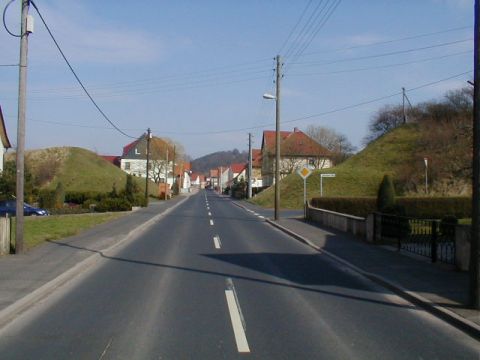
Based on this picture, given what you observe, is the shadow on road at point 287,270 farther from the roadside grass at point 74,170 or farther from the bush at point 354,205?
the roadside grass at point 74,170

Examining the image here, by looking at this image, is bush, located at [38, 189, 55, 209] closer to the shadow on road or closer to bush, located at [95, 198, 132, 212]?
bush, located at [95, 198, 132, 212]

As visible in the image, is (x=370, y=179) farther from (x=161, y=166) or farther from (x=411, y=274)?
(x=161, y=166)

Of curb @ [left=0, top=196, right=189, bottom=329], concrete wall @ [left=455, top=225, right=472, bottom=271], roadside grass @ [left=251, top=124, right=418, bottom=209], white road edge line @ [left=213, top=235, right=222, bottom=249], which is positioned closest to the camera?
curb @ [left=0, top=196, right=189, bottom=329]

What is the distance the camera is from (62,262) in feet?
43.5

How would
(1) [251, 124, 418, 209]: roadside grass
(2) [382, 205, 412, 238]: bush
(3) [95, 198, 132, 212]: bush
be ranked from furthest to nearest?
(1) [251, 124, 418, 209]: roadside grass → (3) [95, 198, 132, 212]: bush → (2) [382, 205, 412, 238]: bush

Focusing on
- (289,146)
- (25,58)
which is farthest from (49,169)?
(25,58)

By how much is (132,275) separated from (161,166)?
312 ft

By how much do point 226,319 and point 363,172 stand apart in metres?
53.8

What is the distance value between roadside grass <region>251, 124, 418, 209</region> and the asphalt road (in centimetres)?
4256

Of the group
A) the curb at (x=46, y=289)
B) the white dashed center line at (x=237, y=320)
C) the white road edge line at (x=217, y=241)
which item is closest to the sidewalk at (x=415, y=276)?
the white dashed center line at (x=237, y=320)

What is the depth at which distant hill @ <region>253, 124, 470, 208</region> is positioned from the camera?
173 feet

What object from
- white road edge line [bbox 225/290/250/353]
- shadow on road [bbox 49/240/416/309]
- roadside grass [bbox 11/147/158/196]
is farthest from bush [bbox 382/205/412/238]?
roadside grass [bbox 11/147/158/196]

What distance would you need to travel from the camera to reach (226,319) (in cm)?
782

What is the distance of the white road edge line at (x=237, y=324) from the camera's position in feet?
21.2
